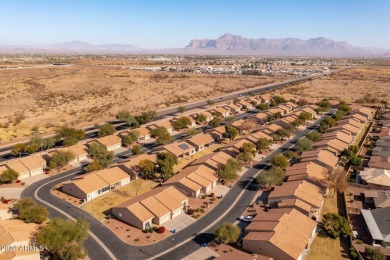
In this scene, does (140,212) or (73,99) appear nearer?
(140,212)

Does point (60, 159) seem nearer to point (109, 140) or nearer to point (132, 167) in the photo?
point (132, 167)

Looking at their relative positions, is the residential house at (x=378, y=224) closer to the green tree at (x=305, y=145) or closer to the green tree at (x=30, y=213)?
the green tree at (x=305, y=145)

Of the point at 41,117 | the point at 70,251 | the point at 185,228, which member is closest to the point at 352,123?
the point at 185,228

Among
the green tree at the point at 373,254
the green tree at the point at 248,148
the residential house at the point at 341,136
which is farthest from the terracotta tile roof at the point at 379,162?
the green tree at the point at 373,254

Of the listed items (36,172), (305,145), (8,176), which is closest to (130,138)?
(36,172)

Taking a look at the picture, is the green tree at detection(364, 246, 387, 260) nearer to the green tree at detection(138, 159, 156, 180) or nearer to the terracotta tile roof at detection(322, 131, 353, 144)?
the green tree at detection(138, 159, 156, 180)
